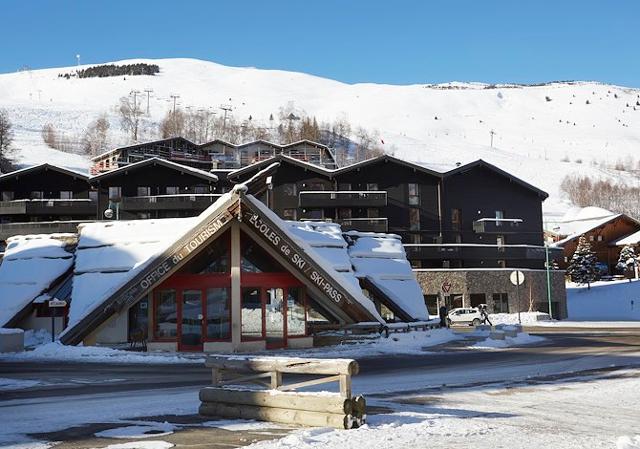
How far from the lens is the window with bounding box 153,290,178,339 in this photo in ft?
97.8

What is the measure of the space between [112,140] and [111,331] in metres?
153

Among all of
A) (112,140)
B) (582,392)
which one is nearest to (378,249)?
(582,392)

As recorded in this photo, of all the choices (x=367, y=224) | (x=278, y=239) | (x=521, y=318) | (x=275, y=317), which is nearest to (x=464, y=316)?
(x=521, y=318)

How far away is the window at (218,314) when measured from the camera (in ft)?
97.2

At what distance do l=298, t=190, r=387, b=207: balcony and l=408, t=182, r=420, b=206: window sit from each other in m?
4.02

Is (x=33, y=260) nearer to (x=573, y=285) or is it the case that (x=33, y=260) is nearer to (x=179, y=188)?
(x=179, y=188)

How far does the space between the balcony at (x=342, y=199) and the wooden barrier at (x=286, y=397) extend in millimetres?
59398

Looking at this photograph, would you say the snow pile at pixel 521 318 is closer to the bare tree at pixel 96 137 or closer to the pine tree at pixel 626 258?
the pine tree at pixel 626 258

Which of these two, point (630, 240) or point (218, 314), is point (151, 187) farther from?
point (630, 240)

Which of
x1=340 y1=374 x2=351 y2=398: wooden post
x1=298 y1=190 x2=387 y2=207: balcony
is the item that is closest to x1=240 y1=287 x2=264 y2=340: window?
x1=340 y1=374 x2=351 y2=398: wooden post

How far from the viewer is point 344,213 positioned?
7444 centimetres

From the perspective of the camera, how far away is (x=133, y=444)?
10547mm

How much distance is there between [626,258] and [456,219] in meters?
29.6

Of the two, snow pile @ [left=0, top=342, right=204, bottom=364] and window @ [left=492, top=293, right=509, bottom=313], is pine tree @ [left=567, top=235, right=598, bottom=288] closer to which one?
window @ [left=492, top=293, right=509, bottom=313]
